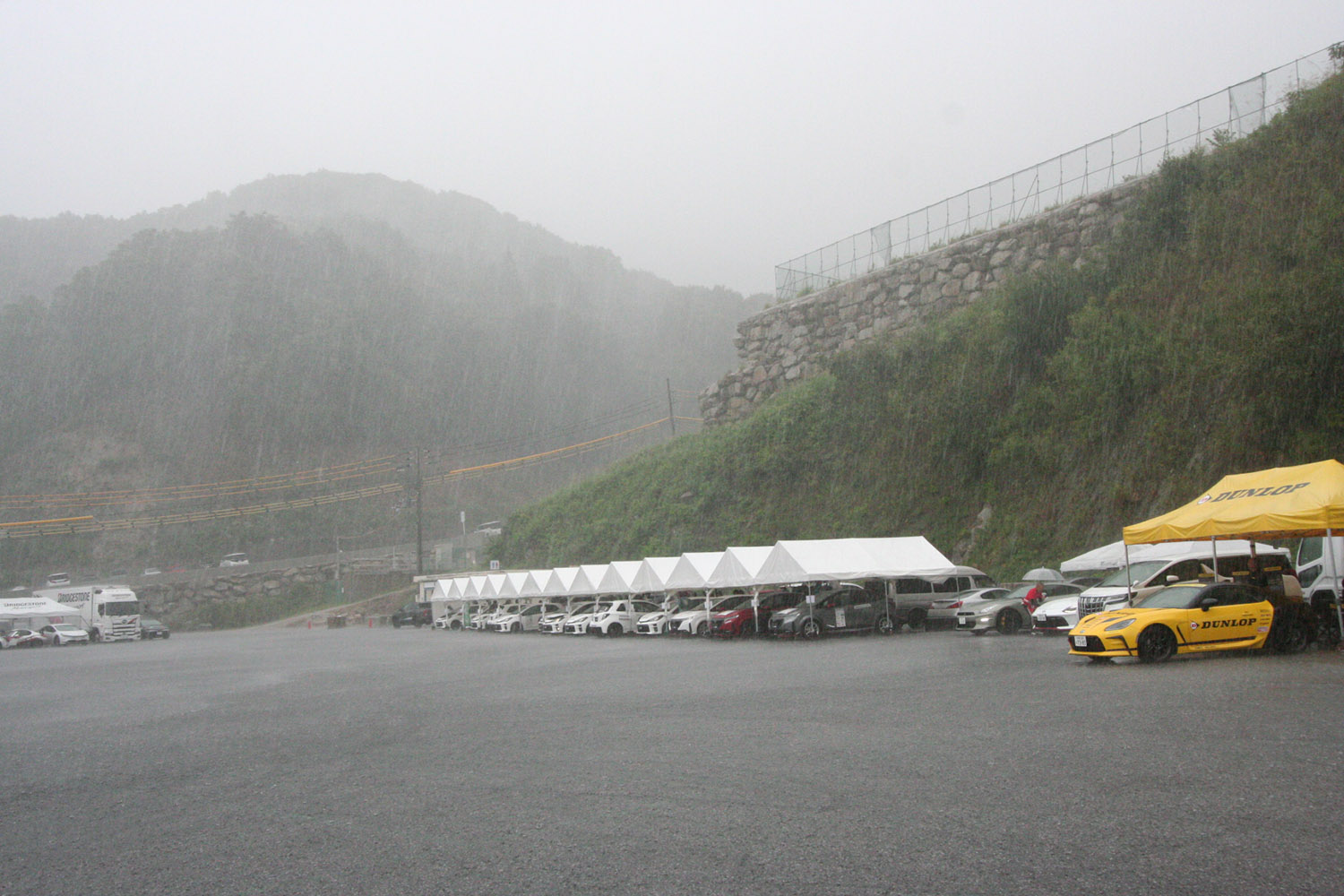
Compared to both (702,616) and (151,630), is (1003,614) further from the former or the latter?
(151,630)

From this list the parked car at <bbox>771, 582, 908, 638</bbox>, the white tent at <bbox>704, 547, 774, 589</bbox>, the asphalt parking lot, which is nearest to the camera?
the asphalt parking lot

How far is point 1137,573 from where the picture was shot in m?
21.3

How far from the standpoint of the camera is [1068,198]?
1437 inches

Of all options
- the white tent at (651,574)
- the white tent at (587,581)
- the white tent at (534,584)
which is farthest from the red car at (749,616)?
the white tent at (534,584)

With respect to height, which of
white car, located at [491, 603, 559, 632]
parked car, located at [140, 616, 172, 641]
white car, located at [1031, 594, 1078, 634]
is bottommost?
parked car, located at [140, 616, 172, 641]

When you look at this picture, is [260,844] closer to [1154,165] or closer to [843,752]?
[843,752]

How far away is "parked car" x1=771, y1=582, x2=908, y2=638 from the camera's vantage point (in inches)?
986

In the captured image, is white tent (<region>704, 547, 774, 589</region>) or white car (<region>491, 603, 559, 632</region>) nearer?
white tent (<region>704, 547, 774, 589</region>)

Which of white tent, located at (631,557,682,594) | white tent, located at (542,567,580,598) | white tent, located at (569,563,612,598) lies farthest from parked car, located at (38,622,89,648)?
white tent, located at (631,557,682,594)

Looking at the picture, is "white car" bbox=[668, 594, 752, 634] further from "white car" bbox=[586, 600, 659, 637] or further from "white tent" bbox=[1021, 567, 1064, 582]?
"white tent" bbox=[1021, 567, 1064, 582]

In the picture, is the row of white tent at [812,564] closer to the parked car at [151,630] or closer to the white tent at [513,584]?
the white tent at [513,584]

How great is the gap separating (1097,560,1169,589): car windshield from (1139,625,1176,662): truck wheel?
6209mm

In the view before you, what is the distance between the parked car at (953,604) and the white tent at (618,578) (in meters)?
10.2

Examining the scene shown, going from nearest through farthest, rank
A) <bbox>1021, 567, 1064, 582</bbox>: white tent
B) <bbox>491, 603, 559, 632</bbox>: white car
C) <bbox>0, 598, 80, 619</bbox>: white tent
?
<bbox>1021, 567, 1064, 582</bbox>: white tent
<bbox>491, 603, 559, 632</bbox>: white car
<bbox>0, 598, 80, 619</bbox>: white tent
